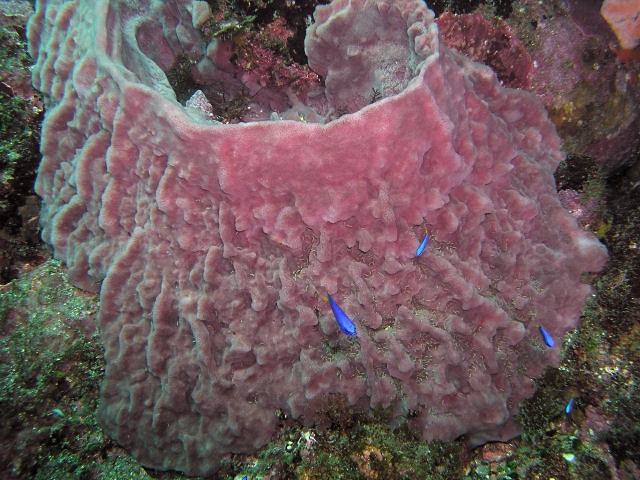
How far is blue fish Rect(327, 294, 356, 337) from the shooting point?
96.0 inches

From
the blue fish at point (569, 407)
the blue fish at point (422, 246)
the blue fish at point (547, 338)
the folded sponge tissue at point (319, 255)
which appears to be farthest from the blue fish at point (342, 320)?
the blue fish at point (569, 407)

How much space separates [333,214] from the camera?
8.04 feet

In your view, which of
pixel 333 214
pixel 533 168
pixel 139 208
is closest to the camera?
pixel 333 214

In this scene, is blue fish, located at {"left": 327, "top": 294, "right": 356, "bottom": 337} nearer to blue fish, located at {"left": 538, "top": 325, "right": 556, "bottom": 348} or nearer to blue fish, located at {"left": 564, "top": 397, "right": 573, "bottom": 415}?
blue fish, located at {"left": 538, "top": 325, "right": 556, "bottom": 348}

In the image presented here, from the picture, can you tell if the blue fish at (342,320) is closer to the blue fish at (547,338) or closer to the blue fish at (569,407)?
the blue fish at (547,338)

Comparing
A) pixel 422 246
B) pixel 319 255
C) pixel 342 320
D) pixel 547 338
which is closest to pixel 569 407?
pixel 547 338

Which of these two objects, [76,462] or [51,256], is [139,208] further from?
[76,462]

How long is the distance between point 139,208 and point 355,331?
191 cm

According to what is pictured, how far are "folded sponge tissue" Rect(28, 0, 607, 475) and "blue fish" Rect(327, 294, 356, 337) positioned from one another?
143mm

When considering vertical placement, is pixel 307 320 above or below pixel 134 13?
below

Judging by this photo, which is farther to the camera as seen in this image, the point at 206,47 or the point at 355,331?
the point at 206,47

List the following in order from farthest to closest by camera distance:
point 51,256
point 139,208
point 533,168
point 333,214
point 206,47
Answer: point 206,47 < point 51,256 < point 533,168 < point 139,208 < point 333,214

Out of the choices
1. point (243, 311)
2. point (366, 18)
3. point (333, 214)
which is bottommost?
point (243, 311)

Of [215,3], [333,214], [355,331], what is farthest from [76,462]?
[215,3]
